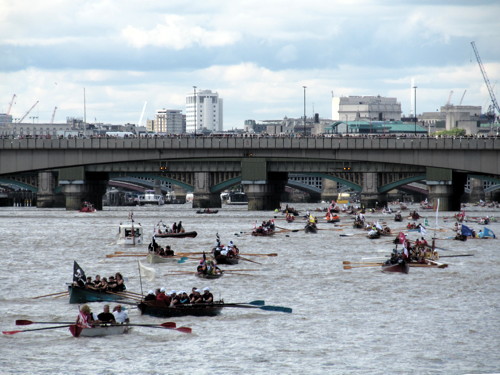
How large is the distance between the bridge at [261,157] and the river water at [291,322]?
50.5 metres

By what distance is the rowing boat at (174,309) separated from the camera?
58.0m

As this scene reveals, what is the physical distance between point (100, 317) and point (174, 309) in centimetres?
519

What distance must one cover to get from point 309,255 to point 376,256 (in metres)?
6.47

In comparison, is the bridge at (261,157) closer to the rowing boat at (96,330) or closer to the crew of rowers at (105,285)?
the crew of rowers at (105,285)

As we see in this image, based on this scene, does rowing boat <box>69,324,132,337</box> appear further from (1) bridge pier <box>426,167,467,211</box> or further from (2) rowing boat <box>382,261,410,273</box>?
(1) bridge pier <box>426,167,467,211</box>

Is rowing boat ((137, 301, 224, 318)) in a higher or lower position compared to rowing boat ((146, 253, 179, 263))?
lower

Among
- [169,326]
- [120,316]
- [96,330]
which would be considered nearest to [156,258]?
[120,316]

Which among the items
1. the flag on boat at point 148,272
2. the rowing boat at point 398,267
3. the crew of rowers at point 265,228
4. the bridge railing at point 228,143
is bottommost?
the rowing boat at point 398,267

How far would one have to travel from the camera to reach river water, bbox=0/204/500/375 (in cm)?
4916

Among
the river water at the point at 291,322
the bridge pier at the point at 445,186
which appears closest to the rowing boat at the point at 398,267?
the river water at the point at 291,322

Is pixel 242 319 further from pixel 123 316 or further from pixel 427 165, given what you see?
pixel 427 165

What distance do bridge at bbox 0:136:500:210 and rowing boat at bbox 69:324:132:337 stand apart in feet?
330

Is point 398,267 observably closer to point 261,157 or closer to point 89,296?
point 89,296

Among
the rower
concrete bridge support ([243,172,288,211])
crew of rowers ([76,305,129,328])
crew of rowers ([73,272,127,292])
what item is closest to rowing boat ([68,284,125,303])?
crew of rowers ([73,272,127,292])
